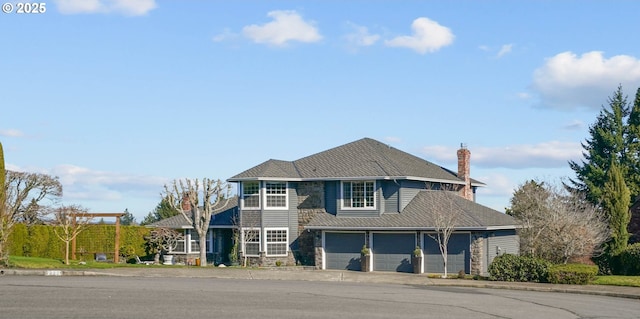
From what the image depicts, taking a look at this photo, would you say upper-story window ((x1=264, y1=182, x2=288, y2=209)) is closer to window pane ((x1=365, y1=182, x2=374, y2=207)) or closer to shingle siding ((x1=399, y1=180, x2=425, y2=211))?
window pane ((x1=365, y1=182, x2=374, y2=207))

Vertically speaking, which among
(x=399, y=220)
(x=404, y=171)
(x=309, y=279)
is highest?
(x=404, y=171)

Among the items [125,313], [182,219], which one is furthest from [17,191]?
[125,313]

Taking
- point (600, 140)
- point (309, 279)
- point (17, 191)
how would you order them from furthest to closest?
1. point (600, 140)
2. point (17, 191)
3. point (309, 279)

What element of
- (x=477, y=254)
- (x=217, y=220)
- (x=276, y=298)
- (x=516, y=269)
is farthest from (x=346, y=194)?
(x=276, y=298)

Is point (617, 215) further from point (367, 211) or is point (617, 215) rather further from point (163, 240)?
point (163, 240)

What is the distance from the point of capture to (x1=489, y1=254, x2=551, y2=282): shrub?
37.4 m

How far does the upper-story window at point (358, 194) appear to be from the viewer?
45906 mm

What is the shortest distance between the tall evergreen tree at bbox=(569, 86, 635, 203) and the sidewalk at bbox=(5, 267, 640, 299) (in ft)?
96.3

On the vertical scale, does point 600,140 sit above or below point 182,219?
above

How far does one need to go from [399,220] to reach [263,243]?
27.1 ft

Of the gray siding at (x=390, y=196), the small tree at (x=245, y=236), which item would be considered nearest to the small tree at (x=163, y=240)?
the small tree at (x=245, y=236)

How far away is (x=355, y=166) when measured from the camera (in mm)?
47281

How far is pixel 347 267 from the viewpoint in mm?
45375

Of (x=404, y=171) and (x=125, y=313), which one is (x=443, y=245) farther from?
(x=125, y=313)
